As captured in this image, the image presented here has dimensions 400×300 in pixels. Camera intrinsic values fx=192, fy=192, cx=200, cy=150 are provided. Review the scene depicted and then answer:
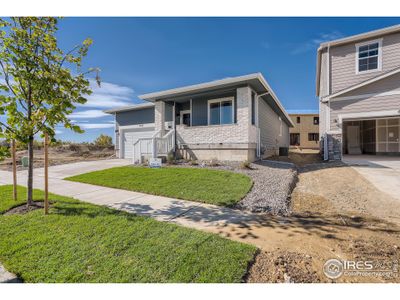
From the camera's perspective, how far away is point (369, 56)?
35.0ft

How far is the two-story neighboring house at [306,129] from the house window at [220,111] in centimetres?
2585

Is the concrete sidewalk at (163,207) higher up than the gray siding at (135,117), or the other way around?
the gray siding at (135,117)

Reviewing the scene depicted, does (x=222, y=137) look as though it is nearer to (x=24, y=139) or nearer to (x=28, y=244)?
(x=24, y=139)

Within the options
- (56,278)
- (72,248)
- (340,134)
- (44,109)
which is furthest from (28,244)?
(340,134)

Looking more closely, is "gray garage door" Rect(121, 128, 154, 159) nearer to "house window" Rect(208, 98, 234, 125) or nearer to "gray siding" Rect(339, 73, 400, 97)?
"house window" Rect(208, 98, 234, 125)

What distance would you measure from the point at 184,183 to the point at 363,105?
10325 mm

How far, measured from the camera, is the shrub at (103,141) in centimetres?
2711

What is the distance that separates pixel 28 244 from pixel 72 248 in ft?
2.42

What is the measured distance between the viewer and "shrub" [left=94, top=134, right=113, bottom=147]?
88.9 ft

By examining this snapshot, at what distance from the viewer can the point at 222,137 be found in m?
9.81

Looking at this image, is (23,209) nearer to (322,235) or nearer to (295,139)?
(322,235)

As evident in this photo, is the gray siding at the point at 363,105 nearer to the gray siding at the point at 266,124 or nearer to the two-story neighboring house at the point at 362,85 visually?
the two-story neighboring house at the point at 362,85

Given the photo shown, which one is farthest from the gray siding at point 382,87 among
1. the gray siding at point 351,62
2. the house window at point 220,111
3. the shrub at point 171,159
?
the shrub at point 171,159

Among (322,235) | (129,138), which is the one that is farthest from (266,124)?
(322,235)
